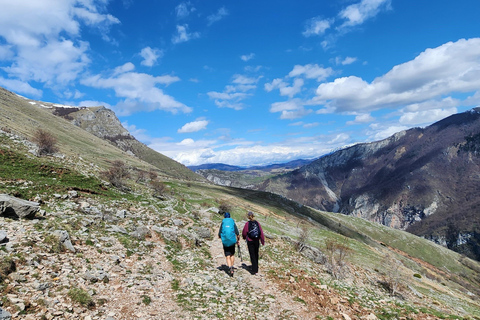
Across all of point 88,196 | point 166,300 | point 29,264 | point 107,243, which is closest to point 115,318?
point 166,300

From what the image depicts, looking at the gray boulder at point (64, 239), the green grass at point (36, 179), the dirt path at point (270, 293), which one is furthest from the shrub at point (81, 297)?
the green grass at point (36, 179)

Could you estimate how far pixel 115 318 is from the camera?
8.87 meters

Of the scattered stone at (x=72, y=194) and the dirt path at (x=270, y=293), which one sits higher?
the scattered stone at (x=72, y=194)

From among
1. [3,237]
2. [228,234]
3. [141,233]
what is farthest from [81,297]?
[141,233]

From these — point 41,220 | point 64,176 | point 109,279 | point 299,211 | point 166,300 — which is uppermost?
point 64,176

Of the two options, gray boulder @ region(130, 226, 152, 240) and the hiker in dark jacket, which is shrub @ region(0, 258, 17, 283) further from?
the hiker in dark jacket

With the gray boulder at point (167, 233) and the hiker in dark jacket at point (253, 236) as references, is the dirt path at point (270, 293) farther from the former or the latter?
the gray boulder at point (167, 233)

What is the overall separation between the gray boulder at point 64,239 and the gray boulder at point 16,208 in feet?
9.08

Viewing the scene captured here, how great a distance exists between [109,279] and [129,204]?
14022 mm

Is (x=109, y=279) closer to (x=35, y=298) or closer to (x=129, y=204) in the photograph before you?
(x=35, y=298)

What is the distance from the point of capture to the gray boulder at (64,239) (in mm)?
12258

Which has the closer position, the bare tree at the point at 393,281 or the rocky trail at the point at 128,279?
the rocky trail at the point at 128,279

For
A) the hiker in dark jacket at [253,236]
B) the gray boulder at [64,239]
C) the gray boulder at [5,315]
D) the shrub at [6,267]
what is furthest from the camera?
the hiker in dark jacket at [253,236]

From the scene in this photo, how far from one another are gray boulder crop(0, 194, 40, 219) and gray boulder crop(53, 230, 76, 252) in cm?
277
